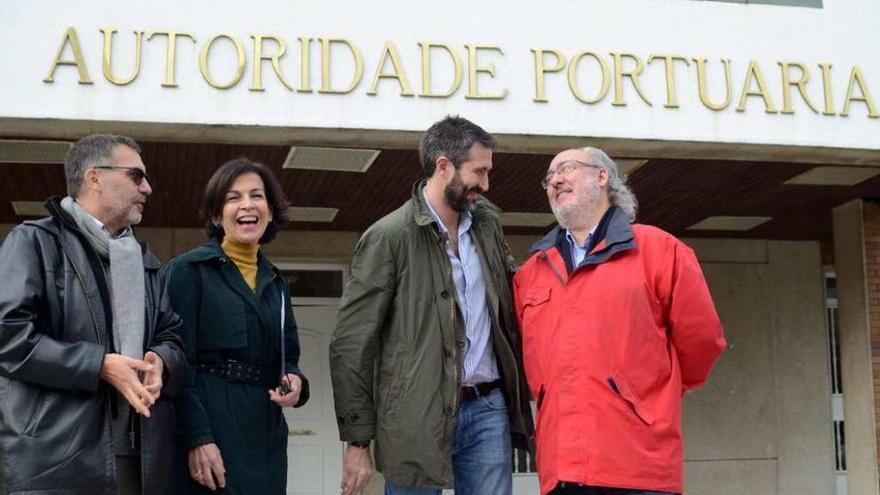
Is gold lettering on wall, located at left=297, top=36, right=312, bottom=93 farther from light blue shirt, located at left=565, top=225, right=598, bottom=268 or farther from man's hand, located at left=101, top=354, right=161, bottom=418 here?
man's hand, located at left=101, top=354, right=161, bottom=418

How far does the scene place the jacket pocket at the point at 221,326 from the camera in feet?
10.8

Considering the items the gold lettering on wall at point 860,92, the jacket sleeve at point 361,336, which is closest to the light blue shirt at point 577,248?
the jacket sleeve at point 361,336

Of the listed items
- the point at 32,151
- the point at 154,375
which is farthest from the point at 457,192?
the point at 32,151

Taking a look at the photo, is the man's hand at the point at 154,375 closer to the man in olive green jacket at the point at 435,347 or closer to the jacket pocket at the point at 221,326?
the jacket pocket at the point at 221,326

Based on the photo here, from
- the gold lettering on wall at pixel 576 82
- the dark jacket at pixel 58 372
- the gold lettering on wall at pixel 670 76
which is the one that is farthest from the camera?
the gold lettering on wall at pixel 670 76

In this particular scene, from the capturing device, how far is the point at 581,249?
3404 millimetres

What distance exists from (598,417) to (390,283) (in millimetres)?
889

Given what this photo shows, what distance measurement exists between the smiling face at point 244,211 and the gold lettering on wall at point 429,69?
2989 millimetres

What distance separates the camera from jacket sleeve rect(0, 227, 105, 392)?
2602mm

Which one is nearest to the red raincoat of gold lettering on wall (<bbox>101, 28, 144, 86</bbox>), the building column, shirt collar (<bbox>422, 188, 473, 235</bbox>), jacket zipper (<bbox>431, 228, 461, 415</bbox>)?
jacket zipper (<bbox>431, 228, 461, 415</bbox>)

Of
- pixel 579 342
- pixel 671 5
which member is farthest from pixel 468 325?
pixel 671 5

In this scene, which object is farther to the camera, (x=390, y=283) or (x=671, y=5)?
(x=671, y=5)

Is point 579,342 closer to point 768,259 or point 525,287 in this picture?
point 525,287

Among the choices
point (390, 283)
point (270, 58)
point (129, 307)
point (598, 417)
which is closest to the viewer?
point (129, 307)
